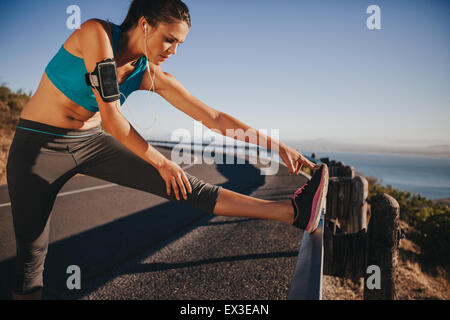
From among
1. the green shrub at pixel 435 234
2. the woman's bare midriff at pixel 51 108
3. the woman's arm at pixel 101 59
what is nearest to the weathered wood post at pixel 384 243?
the woman's arm at pixel 101 59

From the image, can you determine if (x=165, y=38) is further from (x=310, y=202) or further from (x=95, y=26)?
(x=310, y=202)

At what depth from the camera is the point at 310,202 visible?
1600mm

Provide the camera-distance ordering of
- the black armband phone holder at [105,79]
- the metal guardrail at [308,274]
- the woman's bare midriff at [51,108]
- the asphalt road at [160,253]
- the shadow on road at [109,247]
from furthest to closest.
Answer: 1. the shadow on road at [109,247]
2. the asphalt road at [160,253]
3. the woman's bare midriff at [51,108]
4. the black armband phone holder at [105,79]
5. the metal guardrail at [308,274]

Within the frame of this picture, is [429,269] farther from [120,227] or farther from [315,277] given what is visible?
[120,227]

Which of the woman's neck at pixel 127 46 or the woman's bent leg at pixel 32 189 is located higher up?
the woman's neck at pixel 127 46

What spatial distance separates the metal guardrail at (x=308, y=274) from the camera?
0.76 metres

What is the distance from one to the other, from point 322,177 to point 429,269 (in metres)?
4.16

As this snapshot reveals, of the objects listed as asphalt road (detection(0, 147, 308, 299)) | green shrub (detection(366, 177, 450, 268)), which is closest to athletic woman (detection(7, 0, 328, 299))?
asphalt road (detection(0, 147, 308, 299))

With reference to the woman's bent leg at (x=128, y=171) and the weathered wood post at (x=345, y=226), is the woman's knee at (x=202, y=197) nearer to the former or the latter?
the woman's bent leg at (x=128, y=171)

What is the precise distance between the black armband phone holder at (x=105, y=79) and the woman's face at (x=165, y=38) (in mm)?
302

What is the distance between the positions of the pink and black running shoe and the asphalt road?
1.38 m

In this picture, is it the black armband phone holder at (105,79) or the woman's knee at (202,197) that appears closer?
the black armband phone holder at (105,79)

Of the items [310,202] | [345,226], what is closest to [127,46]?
[310,202]
